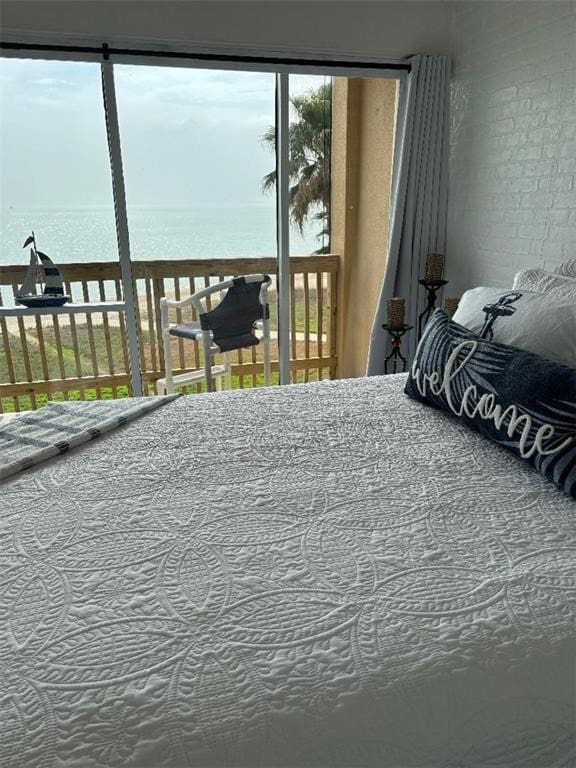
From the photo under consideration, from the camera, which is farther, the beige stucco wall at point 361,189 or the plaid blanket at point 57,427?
the beige stucco wall at point 361,189

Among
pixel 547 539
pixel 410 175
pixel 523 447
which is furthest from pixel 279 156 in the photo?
pixel 547 539

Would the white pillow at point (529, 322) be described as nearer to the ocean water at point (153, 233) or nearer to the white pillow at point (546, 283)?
the white pillow at point (546, 283)

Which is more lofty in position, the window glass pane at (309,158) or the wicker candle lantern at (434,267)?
the window glass pane at (309,158)

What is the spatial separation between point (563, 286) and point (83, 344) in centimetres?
274

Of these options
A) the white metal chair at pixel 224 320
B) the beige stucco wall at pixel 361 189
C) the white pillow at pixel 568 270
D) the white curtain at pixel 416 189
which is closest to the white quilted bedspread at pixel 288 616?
the white pillow at pixel 568 270

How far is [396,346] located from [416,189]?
879 mm

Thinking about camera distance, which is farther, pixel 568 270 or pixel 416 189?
pixel 416 189

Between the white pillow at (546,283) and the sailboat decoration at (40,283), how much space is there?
229cm

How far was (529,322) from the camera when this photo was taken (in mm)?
1489

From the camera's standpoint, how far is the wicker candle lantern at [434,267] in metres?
2.97

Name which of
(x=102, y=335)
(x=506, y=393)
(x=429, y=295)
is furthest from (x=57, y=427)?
(x=429, y=295)

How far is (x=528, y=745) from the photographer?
2.48 ft

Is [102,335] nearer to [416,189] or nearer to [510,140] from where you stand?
[416,189]

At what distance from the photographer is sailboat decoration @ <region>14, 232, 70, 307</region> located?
2.91m
